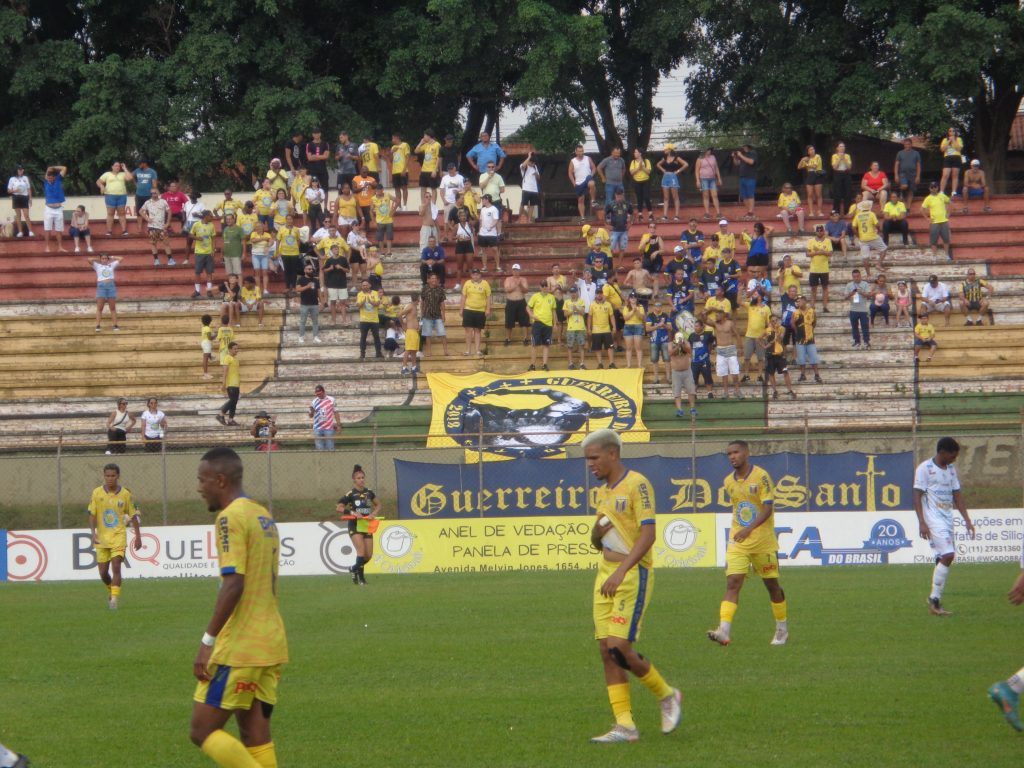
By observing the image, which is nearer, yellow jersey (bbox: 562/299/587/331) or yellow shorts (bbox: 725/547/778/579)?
yellow shorts (bbox: 725/547/778/579)

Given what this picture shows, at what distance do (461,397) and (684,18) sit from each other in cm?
1705

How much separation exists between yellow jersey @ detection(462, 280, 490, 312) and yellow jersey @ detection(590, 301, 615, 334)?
2.75 meters

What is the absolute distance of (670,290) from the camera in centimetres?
3328

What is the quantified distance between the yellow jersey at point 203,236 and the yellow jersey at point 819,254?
15.2 meters

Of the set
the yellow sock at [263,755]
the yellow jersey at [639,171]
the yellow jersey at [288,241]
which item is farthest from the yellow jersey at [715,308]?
the yellow sock at [263,755]

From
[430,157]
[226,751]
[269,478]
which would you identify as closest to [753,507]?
[226,751]

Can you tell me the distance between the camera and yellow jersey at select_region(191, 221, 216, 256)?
1401 inches

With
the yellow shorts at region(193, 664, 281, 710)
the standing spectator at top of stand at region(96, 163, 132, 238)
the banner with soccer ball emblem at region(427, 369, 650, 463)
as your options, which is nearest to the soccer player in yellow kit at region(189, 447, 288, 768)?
the yellow shorts at region(193, 664, 281, 710)

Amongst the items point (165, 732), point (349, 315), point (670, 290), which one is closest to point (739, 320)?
point (670, 290)

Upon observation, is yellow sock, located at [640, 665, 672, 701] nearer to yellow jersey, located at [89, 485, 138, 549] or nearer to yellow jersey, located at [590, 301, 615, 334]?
yellow jersey, located at [89, 485, 138, 549]

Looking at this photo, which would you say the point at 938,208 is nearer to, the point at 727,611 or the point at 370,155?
the point at 370,155

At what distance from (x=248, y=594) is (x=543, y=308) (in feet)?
82.4

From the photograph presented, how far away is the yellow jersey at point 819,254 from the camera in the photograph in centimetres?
3302

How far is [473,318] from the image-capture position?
108ft
